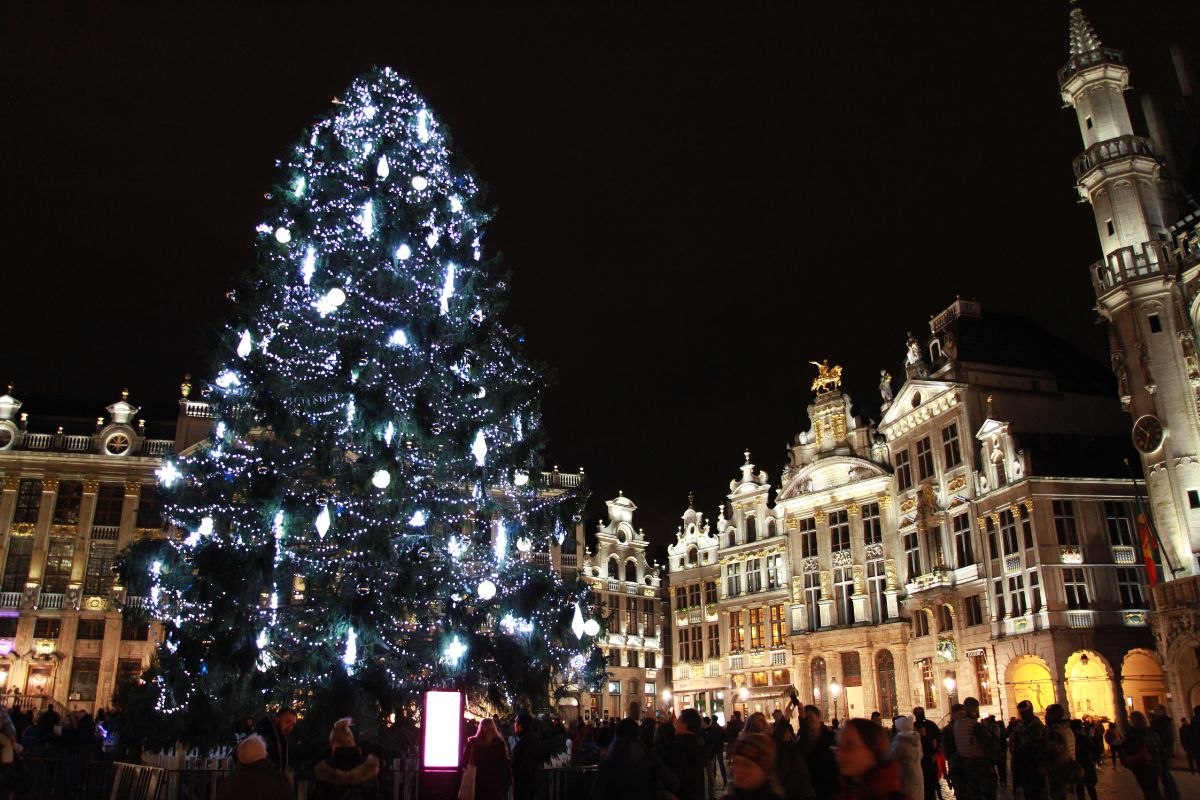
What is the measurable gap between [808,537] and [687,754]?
38.4 metres

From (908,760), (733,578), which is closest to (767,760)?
(908,760)

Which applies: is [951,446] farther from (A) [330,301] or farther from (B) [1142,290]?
(A) [330,301]

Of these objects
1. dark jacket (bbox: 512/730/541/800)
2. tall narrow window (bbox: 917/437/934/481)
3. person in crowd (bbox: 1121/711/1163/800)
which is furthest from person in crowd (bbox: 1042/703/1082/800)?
tall narrow window (bbox: 917/437/934/481)

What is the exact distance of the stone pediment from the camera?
43.2 m

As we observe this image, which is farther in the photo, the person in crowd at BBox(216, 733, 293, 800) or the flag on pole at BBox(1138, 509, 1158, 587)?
the flag on pole at BBox(1138, 509, 1158, 587)

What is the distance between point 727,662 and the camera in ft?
161

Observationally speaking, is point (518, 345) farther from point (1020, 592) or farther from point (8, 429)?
point (8, 429)

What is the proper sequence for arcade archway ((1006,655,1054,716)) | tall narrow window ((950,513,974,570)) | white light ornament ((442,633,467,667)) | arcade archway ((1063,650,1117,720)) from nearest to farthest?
white light ornament ((442,633,467,667)) → arcade archway ((1063,650,1117,720)) → arcade archway ((1006,655,1054,716)) → tall narrow window ((950,513,974,570))

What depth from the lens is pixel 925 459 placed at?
1564 inches

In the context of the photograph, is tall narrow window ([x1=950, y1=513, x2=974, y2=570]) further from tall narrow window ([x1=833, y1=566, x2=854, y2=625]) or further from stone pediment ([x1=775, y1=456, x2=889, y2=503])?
tall narrow window ([x1=833, y1=566, x2=854, y2=625])

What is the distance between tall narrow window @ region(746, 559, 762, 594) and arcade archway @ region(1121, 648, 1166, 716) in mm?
19915

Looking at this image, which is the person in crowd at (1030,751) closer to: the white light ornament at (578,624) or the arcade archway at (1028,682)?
the white light ornament at (578,624)

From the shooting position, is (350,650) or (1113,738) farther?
(1113,738)

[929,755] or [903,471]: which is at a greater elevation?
[903,471]
